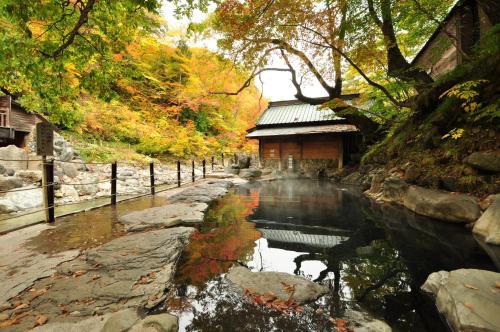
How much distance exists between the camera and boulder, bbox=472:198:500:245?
377 centimetres

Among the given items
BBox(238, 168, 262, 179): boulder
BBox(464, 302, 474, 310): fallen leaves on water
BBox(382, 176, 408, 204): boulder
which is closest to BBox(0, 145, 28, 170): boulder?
BBox(238, 168, 262, 179): boulder

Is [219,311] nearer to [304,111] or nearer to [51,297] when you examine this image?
[51,297]

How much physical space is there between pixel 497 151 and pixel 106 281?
6.95 metres

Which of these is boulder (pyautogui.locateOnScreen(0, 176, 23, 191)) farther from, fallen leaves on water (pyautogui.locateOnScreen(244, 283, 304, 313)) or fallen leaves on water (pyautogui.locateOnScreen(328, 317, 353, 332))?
fallen leaves on water (pyautogui.locateOnScreen(328, 317, 353, 332))

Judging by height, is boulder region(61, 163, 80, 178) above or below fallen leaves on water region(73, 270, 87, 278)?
above

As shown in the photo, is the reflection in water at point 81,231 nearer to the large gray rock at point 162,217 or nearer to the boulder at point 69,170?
the large gray rock at point 162,217

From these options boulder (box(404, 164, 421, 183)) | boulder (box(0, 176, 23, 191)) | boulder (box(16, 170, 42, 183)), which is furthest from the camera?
boulder (box(16, 170, 42, 183))

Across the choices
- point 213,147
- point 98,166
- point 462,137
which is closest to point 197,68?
point 213,147

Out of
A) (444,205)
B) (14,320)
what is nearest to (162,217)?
(14,320)

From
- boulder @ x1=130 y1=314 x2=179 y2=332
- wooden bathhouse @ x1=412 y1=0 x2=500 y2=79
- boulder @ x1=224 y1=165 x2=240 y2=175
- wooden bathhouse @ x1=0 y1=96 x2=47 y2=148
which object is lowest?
boulder @ x1=130 y1=314 x2=179 y2=332

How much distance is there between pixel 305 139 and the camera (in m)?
18.8

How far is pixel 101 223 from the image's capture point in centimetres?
501

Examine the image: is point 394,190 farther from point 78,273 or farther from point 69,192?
point 69,192

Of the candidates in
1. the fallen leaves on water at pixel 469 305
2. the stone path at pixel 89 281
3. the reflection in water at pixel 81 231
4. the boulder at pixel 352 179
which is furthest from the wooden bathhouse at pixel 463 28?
the reflection in water at pixel 81 231
